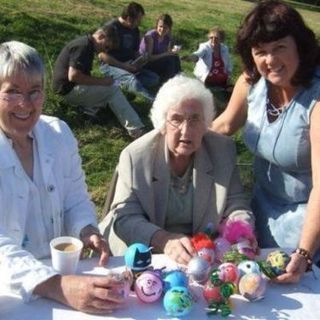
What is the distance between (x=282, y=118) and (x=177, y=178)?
0.60 meters

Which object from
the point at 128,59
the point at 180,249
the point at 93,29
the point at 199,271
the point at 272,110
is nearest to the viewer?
the point at 199,271

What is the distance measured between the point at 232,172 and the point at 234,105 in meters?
Answer: 0.48

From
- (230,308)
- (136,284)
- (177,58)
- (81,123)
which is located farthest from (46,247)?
(177,58)

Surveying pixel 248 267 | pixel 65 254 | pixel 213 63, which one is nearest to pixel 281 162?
pixel 248 267

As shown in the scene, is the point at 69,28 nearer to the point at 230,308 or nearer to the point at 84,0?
the point at 84,0

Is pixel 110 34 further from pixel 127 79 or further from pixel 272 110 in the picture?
pixel 272 110

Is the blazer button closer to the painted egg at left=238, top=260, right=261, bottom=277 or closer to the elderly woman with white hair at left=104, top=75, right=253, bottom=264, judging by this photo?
the elderly woman with white hair at left=104, top=75, right=253, bottom=264

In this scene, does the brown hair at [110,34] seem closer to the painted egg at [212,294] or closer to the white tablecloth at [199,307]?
the white tablecloth at [199,307]

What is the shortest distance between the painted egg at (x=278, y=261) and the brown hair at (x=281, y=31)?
3.05ft

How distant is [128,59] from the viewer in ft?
26.3

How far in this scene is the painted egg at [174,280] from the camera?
80.2 inches

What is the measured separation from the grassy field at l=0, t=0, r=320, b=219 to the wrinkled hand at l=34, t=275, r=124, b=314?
74.4 inches

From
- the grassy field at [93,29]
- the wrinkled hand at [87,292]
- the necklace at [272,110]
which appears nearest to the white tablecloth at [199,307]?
the wrinkled hand at [87,292]

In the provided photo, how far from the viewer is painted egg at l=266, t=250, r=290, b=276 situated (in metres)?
2.22
